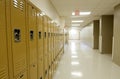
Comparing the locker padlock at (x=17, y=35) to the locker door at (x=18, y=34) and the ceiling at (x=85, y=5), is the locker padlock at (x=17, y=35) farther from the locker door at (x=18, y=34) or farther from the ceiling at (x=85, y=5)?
the ceiling at (x=85, y=5)

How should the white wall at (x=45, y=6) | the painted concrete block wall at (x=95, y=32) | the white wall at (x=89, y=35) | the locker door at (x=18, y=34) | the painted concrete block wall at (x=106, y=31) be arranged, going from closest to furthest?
1. the locker door at (x=18, y=34)
2. the white wall at (x=45, y=6)
3. the painted concrete block wall at (x=106, y=31)
4. the painted concrete block wall at (x=95, y=32)
5. the white wall at (x=89, y=35)

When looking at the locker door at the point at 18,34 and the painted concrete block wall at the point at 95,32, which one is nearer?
the locker door at the point at 18,34

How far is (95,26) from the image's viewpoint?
10719 mm

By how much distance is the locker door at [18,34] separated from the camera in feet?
3.43

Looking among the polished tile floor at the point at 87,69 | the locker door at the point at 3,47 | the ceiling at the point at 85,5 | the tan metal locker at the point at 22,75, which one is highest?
the ceiling at the point at 85,5

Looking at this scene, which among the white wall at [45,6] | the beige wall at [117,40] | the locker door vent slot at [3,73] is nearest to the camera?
the locker door vent slot at [3,73]

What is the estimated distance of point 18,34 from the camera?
1.15 meters

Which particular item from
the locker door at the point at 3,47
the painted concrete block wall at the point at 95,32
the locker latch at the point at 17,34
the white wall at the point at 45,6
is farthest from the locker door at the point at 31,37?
the painted concrete block wall at the point at 95,32

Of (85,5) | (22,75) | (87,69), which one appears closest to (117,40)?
(87,69)

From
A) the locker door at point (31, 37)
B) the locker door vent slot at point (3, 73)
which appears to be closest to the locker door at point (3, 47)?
the locker door vent slot at point (3, 73)

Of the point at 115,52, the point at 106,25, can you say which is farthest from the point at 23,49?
the point at 106,25

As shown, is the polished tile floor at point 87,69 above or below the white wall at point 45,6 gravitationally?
below

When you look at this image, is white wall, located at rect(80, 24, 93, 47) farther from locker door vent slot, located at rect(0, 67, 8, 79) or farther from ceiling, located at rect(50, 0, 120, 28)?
locker door vent slot, located at rect(0, 67, 8, 79)

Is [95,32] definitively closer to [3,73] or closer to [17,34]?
[17,34]
